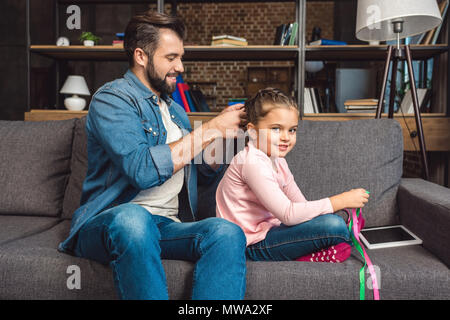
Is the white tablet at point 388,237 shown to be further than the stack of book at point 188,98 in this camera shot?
No

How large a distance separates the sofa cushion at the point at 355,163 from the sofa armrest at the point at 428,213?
A: 0.20 feet

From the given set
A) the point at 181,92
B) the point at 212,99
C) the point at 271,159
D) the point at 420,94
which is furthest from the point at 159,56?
the point at 212,99

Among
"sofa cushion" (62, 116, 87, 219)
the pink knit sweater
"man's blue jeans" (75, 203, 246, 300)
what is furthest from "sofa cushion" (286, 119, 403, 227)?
"sofa cushion" (62, 116, 87, 219)

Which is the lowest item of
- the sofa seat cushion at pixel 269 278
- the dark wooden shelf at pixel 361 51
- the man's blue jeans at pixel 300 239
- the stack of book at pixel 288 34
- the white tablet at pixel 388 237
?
the sofa seat cushion at pixel 269 278

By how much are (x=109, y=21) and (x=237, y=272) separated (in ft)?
14.6

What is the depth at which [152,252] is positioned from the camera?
3.14 feet

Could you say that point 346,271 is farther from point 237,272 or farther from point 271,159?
point 271,159

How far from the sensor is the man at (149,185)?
95cm

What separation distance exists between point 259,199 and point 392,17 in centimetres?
127

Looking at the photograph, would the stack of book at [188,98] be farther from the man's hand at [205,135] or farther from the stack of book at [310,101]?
the man's hand at [205,135]

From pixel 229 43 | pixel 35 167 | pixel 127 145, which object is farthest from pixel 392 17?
pixel 35 167

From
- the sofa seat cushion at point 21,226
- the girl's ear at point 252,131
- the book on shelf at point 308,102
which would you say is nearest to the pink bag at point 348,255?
the girl's ear at point 252,131

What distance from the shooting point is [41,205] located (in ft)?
5.37
